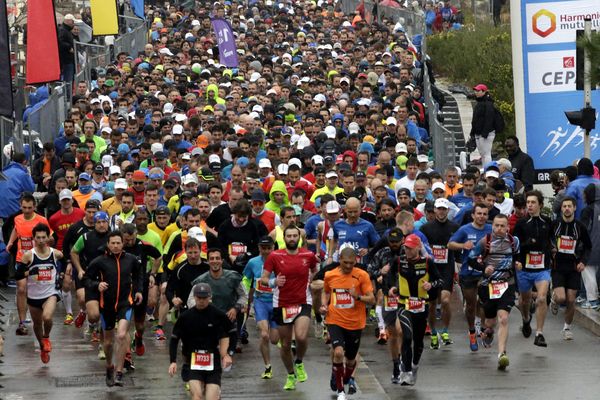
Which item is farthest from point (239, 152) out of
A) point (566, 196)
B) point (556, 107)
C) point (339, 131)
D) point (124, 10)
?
point (124, 10)

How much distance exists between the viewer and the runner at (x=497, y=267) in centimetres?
2023

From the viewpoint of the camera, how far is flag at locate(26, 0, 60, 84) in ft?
104

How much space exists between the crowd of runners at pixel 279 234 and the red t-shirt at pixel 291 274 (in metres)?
0.02

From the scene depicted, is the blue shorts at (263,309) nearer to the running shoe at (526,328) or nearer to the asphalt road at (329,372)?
the asphalt road at (329,372)

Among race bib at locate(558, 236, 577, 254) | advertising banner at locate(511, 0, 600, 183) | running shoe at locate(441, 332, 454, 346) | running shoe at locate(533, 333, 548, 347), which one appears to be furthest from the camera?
advertising banner at locate(511, 0, 600, 183)

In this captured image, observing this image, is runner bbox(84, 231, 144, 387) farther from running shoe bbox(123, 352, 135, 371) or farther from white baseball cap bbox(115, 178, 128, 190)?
white baseball cap bbox(115, 178, 128, 190)

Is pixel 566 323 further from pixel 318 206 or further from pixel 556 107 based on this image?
pixel 556 107

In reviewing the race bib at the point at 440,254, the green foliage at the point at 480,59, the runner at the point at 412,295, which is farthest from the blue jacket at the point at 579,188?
the green foliage at the point at 480,59

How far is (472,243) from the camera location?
20922 millimetres

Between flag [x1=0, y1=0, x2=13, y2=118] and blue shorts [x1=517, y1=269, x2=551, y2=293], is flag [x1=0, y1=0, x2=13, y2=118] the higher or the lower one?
the higher one

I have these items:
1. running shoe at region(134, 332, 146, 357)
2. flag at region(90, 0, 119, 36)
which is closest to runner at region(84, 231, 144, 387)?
running shoe at region(134, 332, 146, 357)

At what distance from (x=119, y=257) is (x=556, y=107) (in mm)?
10253

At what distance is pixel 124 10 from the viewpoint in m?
51.5

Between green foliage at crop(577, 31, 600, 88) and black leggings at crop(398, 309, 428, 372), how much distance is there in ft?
15.3
